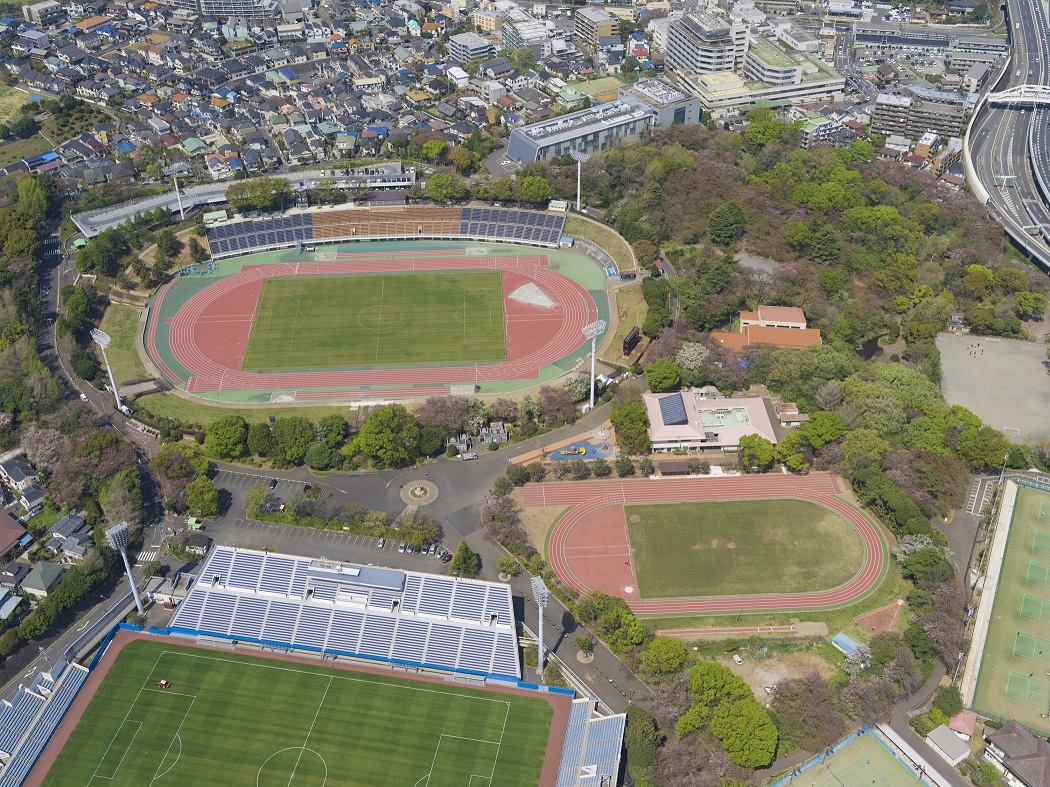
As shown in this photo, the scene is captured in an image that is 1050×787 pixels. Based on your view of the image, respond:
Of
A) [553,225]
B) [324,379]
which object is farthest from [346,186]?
[324,379]

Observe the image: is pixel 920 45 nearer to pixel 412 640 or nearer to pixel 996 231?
pixel 996 231

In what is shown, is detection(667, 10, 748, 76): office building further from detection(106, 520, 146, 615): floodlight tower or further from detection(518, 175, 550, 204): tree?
detection(106, 520, 146, 615): floodlight tower

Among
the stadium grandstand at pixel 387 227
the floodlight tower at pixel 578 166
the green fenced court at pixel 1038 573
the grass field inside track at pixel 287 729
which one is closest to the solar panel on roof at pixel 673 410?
the green fenced court at pixel 1038 573

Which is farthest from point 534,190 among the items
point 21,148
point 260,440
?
point 21,148

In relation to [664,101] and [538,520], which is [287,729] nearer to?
[538,520]

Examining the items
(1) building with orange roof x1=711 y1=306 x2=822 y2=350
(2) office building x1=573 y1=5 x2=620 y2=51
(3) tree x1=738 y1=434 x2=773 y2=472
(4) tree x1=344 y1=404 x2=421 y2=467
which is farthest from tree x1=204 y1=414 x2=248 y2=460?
(2) office building x1=573 y1=5 x2=620 y2=51
